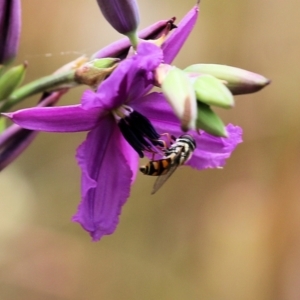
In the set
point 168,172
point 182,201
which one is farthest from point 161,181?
point 182,201

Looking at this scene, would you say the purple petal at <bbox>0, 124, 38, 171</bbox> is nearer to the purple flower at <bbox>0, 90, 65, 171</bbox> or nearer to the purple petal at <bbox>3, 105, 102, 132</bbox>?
the purple flower at <bbox>0, 90, 65, 171</bbox>

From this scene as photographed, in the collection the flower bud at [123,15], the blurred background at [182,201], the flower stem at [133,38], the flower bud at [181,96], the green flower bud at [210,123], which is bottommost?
the blurred background at [182,201]

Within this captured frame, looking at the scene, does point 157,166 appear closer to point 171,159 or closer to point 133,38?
point 171,159

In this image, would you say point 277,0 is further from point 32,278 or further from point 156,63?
point 156,63

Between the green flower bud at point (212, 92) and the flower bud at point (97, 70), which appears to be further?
the flower bud at point (97, 70)

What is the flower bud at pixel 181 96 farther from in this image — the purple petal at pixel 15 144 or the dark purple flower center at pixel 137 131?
the purple petal at pixel 15 144

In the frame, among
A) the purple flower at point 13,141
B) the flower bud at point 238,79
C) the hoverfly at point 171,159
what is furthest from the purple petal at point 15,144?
the flower bud at point 238,79

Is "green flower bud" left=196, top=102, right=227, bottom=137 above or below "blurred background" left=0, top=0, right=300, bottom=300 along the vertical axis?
above

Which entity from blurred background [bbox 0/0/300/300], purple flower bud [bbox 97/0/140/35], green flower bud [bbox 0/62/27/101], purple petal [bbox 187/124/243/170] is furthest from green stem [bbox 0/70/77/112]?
blurred background [bbox 0/0/300/300]
